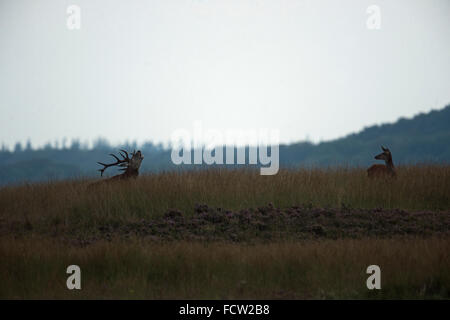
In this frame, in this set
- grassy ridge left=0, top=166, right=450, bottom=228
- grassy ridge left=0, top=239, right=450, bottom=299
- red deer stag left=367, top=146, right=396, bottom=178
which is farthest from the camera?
red deer stag left=367, top=146, right=396, bottom=178

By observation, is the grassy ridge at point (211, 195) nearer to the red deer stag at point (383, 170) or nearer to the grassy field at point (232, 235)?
the grassy field at point (232, 235)

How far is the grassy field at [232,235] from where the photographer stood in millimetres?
8125

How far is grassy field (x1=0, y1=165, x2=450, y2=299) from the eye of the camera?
320 inches

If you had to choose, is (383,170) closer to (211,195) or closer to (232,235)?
(211,195)

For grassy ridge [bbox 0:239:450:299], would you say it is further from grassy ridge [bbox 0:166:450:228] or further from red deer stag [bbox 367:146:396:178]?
red deer stag [bbox 367:146:396:178]

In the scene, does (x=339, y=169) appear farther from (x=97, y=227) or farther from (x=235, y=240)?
(x=97, y=227)

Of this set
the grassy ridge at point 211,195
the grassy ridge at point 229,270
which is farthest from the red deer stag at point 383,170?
the grassy ridge at point 229,270

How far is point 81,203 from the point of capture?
13398 millimetres

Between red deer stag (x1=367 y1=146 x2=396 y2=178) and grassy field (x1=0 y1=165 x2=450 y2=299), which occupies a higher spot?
red deer stag (x1=367 y1=146 x2=396 y2=178)

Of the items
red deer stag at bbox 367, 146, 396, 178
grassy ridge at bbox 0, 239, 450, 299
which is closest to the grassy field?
grassy ridge at bbox 0, 239, 450, 299

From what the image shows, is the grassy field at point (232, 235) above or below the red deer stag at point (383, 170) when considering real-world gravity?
below

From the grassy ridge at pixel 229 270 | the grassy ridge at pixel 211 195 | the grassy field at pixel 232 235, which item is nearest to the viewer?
the grassy ridge at pixel 229 270
